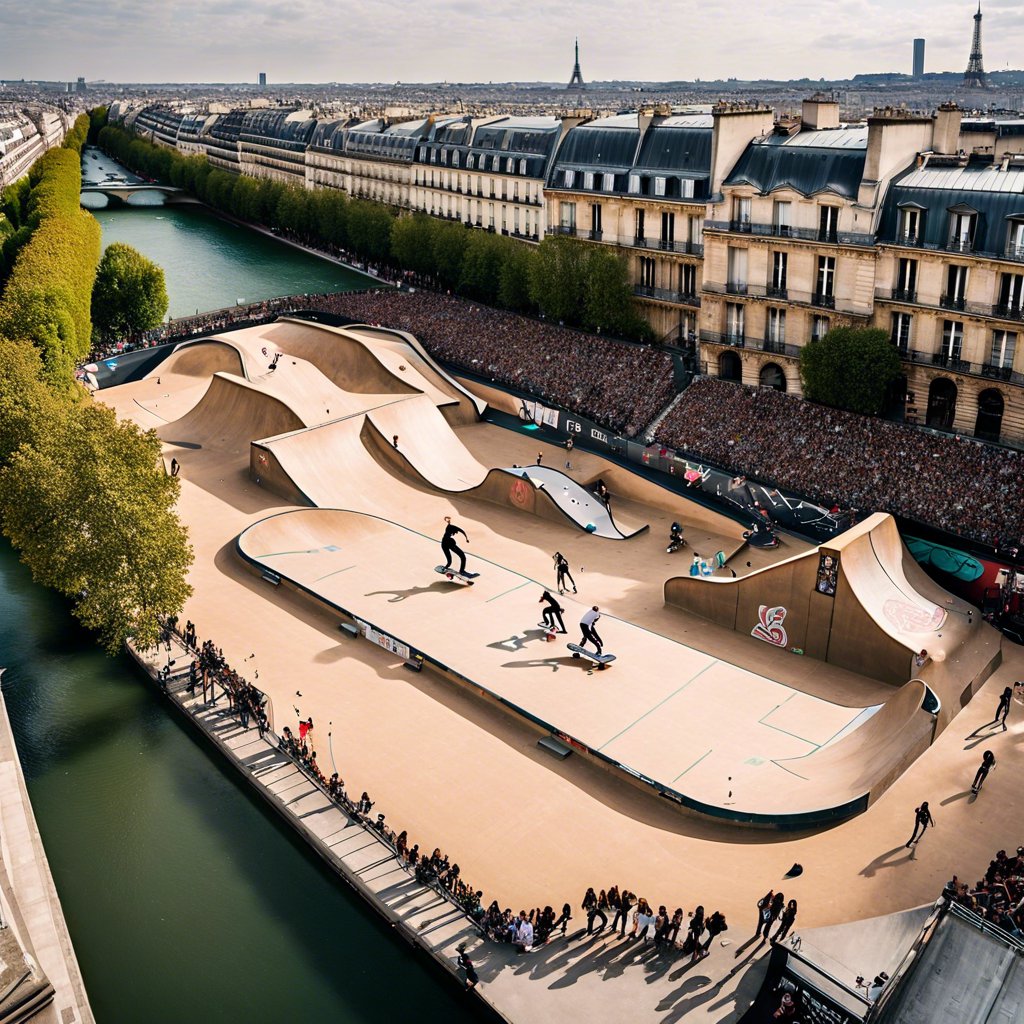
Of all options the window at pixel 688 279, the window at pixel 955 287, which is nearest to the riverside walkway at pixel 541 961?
the window at pixel 955 287

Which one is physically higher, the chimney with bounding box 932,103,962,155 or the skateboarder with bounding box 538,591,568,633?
the chimney with bounding box 932,103,962,155

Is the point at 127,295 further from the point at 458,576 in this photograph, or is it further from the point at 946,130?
the point at 946,130

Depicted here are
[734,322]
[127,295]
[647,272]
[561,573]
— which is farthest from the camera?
[127,295]

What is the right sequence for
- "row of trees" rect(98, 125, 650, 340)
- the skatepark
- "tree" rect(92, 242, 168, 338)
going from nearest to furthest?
the skatepark
"row of trees" rect(98, 125, 650, 340)
"tree" rect(92, 242, 168, 338)

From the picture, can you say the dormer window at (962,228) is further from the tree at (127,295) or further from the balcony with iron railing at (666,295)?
the tree at (127,295)

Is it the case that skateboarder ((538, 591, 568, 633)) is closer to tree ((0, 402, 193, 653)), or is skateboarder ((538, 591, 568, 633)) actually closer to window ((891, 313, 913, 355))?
tree ((0, 402, 193, 653))

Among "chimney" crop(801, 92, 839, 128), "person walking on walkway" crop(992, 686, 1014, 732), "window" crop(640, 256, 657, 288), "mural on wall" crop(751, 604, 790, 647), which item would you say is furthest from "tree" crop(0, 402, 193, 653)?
"chimney" crop(801, 92, 839, 128)

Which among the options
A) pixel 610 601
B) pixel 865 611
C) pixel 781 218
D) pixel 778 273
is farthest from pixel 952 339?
pixel 610 601
